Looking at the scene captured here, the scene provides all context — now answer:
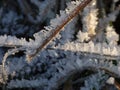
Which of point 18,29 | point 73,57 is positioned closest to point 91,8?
point 73,57

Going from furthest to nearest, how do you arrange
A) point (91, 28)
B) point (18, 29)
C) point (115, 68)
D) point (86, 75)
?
1. point (18, 29)
2. point (91, 28)
3. point (86, 75)
4. point (115, 68)

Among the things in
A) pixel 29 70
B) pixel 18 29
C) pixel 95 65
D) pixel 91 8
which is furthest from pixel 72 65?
pixel 18 29

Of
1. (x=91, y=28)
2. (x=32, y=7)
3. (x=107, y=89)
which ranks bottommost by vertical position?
(x=107, y=89)

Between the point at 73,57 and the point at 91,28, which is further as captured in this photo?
the point at 91,28

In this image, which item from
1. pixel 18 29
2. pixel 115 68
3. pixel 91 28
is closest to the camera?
pixel 115 68

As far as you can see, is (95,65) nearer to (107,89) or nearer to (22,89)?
(107,89)

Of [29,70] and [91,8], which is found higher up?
[91,8]

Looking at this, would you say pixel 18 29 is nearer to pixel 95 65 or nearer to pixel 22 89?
pixel 22 89
